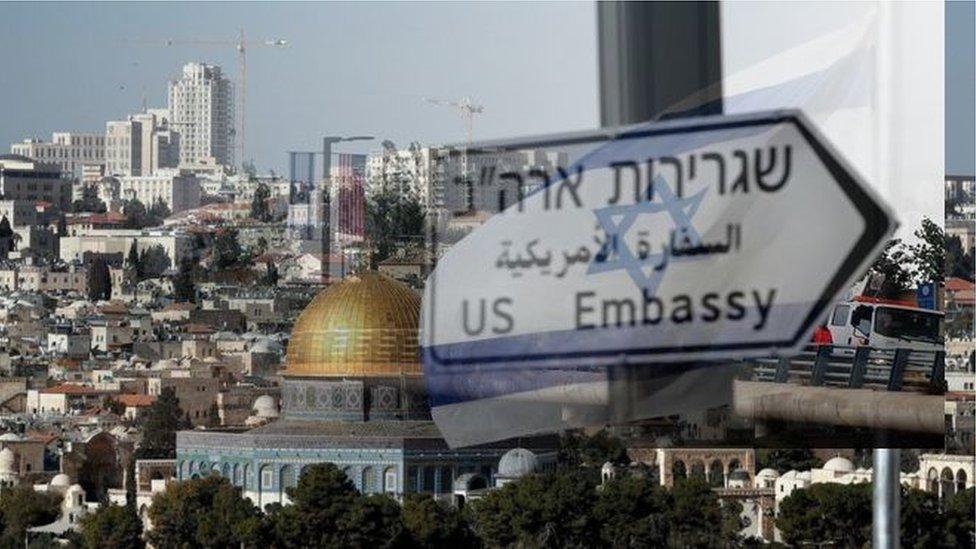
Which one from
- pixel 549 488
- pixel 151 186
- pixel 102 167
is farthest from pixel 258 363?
pixel 102 167

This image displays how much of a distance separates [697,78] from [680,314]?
0.38 ft

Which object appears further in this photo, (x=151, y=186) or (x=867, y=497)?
(x=151, y=186)

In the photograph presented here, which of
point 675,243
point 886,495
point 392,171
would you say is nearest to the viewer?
point 675,243

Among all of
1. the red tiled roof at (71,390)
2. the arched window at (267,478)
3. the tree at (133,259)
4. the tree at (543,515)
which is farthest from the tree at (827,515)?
the tree at (133,259)

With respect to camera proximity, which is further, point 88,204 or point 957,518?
point 88,204

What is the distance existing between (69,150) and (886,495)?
86797 millimetres

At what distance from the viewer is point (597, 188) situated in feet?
4.68

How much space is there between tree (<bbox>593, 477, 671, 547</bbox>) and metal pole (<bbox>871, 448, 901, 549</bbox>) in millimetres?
23035

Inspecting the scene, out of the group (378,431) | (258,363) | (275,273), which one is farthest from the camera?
(275,273)

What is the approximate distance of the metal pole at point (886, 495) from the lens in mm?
1575

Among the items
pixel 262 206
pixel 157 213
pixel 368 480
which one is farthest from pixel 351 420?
pixel 157 213

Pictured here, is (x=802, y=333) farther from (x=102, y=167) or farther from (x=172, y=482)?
(x=102, y=167)

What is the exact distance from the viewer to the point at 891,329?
1695mm

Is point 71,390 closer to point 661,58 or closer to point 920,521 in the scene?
point 920,521
